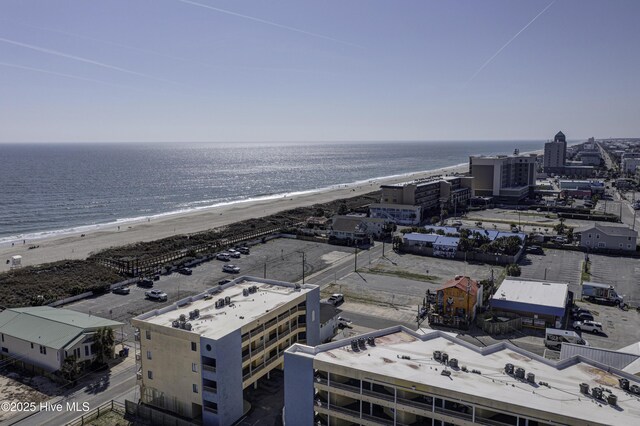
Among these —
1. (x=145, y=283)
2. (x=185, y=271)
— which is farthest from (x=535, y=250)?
(x=145, y=283)

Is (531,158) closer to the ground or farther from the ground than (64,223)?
farther from the ground

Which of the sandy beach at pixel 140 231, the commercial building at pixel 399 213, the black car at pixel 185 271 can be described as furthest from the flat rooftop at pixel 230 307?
the commercial building at pixel 399 213

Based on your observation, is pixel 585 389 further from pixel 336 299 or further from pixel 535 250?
pixel 535 250

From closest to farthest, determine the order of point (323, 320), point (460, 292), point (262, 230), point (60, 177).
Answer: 1. point (323, 320)
2. point (460, 292)
3. point (262, 230)
4. point (60, 177)

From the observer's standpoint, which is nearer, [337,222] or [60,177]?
[337,222]

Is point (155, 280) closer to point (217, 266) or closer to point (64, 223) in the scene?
point (217, 266)

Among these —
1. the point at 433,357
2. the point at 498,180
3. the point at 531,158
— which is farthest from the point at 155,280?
the point at 531,158

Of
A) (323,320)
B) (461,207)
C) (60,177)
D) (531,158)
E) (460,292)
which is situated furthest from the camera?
(60,177)

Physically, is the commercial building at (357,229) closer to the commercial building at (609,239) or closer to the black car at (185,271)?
the black car at (185,271)
